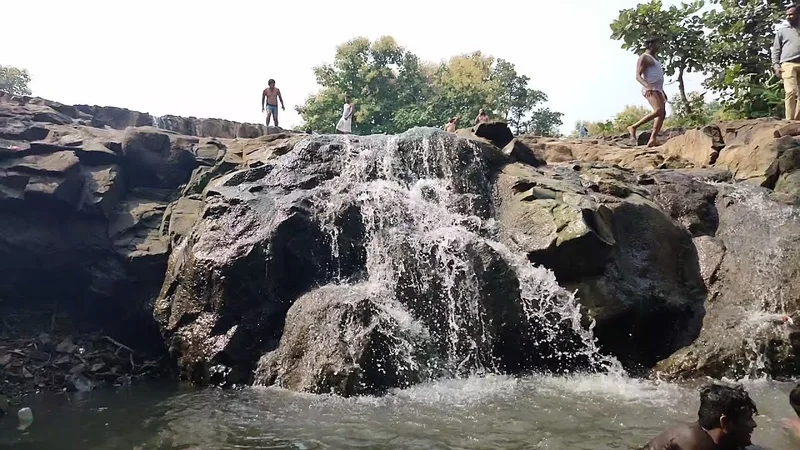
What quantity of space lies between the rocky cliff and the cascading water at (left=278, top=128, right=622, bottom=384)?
0.10ft

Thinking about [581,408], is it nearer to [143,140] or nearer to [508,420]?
[508,420]

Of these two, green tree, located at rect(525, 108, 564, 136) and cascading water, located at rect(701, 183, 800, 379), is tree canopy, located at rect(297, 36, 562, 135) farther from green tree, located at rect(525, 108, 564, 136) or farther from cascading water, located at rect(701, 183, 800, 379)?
cascading water, located at rect(701, 183, 800, 379)

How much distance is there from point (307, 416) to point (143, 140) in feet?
28.9

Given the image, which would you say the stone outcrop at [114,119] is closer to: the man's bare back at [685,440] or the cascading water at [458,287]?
the cascading water at [458,287]

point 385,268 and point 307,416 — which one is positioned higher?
point 385,268

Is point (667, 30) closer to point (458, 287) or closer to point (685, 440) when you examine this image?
point (458, 287)

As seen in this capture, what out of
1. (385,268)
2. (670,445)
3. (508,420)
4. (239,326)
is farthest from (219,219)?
(670,445)

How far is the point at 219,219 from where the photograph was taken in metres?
10.3

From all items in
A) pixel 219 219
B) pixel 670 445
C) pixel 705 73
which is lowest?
pixel 670 445

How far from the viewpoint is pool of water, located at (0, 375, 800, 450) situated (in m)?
5.77

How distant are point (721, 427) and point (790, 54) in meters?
10.4

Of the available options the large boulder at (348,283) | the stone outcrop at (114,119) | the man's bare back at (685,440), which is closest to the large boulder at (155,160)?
the stone outcrop at (114,119)

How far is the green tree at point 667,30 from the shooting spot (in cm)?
1773

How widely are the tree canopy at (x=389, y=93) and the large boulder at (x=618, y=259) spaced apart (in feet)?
88.2
